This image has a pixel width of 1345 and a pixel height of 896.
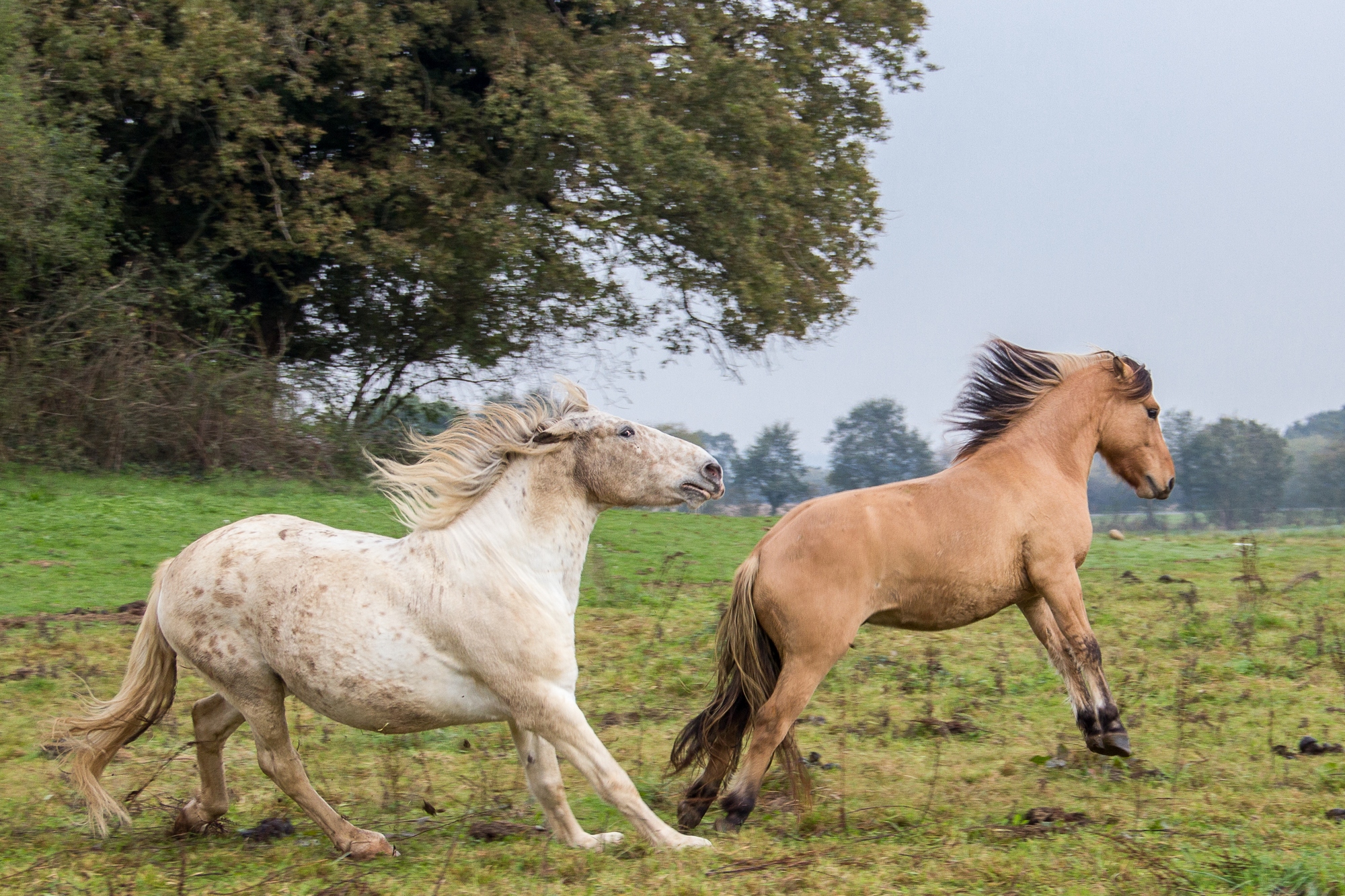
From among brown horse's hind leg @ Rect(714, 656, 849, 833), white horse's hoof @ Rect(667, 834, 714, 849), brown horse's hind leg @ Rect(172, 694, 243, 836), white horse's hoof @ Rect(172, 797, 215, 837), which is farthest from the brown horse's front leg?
white horse's hoof @ Rect(172, 797, 215, 837)

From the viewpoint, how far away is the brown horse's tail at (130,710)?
4.75 meters

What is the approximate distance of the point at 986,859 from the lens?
165 inches

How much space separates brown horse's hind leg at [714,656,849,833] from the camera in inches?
193

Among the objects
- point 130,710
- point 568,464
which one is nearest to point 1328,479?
point 568,464

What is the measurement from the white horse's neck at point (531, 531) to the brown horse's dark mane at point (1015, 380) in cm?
249

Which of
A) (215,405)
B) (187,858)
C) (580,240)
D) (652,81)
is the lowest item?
(187,858)

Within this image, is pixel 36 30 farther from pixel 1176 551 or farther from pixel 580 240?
pixel 1176 551

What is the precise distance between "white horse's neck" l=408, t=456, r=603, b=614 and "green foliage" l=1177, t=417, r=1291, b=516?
27120mm

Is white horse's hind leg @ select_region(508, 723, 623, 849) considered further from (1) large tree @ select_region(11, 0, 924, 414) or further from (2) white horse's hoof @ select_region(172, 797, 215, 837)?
(1) large tree @ select_region(11, 0, 924, 414)

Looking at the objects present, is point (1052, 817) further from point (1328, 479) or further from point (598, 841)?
point (1328, 479)

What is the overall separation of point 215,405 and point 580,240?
5.50 meters

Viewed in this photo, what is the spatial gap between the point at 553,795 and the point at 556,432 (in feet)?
4.95

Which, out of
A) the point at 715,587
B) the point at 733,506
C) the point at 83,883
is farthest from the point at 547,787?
the point at 733,506

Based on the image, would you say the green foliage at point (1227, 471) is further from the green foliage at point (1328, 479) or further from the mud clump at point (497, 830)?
the mud clump at point (497, 830)
